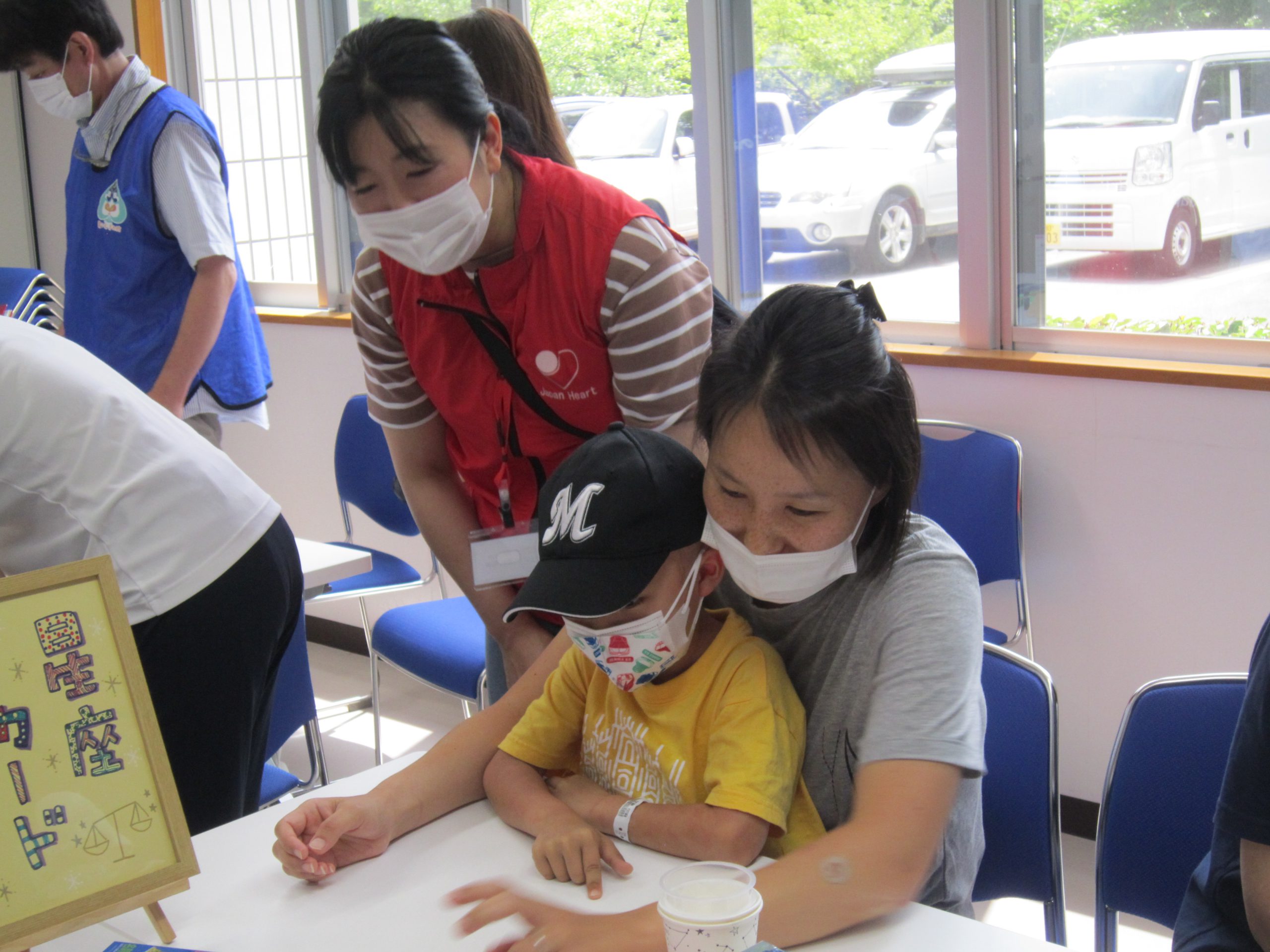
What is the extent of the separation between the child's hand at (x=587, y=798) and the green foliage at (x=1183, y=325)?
6.04ft

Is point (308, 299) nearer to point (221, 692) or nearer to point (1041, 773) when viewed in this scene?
point (221, 692)

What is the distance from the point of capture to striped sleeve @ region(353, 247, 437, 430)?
1620 mm

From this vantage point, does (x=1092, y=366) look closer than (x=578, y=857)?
No

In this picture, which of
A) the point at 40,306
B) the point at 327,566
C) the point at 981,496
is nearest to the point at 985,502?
the point at 981,496

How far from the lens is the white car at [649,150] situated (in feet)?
10.6

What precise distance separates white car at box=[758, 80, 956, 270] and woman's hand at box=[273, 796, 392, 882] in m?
2.12

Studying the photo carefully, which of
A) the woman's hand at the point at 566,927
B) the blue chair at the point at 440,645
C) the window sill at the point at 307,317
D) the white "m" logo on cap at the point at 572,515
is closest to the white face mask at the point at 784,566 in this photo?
the white "m" logo on cap at the point at 572,515

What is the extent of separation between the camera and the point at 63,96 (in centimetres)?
255

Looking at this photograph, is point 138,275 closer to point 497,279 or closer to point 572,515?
point 497,279

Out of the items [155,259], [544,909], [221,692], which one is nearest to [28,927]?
[544,909]

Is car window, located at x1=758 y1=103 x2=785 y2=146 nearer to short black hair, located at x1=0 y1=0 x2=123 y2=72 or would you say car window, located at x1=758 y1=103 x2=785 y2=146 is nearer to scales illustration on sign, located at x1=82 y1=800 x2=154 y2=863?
short black hair, located at x1=0 y1=0 x2=123 y2=72

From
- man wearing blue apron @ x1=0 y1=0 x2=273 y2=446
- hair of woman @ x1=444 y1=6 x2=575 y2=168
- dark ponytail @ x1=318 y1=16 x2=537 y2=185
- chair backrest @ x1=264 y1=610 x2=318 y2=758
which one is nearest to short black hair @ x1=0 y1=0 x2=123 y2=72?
man wearing blue apron @ x1=0 y1=0 x2=273 y2=446

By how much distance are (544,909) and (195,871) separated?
0.31m

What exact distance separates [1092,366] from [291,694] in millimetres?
1728
